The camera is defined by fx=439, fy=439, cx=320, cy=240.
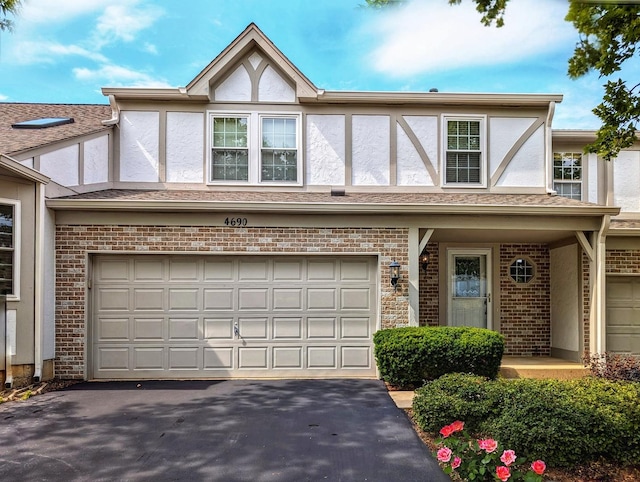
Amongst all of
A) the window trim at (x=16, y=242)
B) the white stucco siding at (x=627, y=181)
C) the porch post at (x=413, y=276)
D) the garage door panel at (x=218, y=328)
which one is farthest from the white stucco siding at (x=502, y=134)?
the window trim at (x=16, y=242)

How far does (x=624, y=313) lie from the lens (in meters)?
9.27

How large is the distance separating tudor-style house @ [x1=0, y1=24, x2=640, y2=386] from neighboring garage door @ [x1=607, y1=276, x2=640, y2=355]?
4cm

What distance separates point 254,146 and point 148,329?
429cm

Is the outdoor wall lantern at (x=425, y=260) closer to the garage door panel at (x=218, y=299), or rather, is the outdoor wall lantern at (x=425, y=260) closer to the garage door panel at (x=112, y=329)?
the garage door panel at (x=218, y=299)

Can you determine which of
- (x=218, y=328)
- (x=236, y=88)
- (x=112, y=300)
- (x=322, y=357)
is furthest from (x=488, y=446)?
(x=236, y=88)

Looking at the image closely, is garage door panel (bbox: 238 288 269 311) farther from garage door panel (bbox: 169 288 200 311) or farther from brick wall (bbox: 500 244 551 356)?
brick wall (bbox: 500 244 551 356)

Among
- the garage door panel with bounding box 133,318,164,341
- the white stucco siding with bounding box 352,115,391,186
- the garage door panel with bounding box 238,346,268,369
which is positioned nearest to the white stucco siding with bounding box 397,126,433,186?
the white stucco siding with bounding box 352,115,391,186

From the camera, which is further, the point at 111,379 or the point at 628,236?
the point at 628,236

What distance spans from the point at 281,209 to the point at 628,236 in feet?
23.1

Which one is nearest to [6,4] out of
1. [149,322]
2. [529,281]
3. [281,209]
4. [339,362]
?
[281,209]

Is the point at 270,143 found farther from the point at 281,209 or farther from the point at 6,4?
Result: the point at 6,4

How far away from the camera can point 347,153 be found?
948 centimetres

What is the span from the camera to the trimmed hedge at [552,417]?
4.27 metres

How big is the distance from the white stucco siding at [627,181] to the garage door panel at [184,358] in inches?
387
